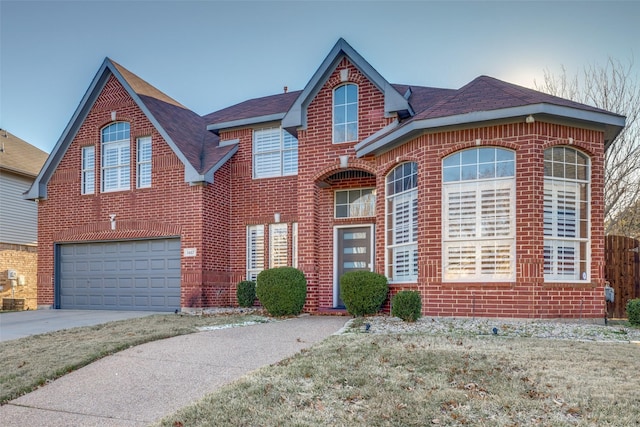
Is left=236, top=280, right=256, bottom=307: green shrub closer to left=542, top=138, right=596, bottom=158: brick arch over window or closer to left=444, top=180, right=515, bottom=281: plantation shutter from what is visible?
left=444, top=180, right=515, bottom=281: plantation shutter

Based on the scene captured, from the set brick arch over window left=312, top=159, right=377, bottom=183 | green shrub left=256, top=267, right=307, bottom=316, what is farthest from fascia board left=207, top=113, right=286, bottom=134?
green shrub left=256, top=267, right=307, bottom=316

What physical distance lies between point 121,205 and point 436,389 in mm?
12249

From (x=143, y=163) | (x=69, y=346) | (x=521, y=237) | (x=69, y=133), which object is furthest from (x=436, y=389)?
(x=69, y=133)

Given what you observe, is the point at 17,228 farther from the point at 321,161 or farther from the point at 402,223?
the point at 402,223

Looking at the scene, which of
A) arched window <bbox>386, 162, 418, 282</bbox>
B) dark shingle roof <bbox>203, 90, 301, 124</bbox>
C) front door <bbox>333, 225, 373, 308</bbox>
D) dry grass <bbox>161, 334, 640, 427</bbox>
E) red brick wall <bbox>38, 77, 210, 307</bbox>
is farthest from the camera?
dark shingle roof <bbox>203, 90, 301, 124</bbox>

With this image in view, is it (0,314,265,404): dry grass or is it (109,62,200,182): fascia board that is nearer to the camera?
(0,314,265,404): dry grass

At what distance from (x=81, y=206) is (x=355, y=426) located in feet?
45.3

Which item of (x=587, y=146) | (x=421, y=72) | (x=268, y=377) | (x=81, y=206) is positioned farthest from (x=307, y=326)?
(x=421, y=72)

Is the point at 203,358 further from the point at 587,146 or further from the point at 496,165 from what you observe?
the point at 587,146

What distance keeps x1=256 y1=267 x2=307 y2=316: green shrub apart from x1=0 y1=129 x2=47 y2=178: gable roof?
1387 centimetres

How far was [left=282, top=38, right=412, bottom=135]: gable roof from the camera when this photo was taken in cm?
1155

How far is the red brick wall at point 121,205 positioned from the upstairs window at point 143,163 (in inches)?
6.0

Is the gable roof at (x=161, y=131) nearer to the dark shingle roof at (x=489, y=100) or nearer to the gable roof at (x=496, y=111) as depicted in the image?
the gable roof at (x=496, y=111)

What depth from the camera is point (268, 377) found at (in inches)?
209
